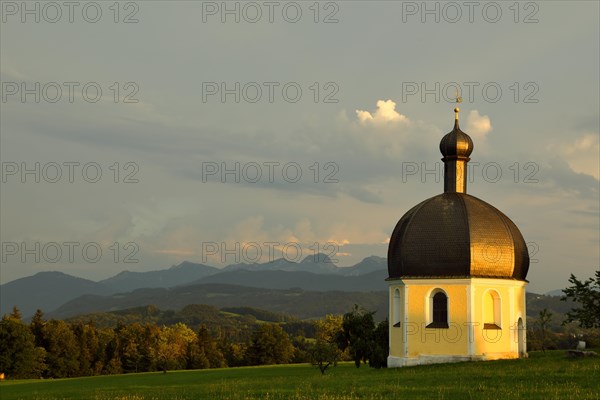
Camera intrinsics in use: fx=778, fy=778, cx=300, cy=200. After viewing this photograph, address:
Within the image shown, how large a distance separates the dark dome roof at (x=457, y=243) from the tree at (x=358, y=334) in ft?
13.3

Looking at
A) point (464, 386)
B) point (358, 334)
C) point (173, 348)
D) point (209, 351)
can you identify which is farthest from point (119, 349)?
point (464, 386)

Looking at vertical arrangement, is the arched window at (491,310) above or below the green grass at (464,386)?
above

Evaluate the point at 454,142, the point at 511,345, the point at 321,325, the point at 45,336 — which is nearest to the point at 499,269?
the point at 511,345

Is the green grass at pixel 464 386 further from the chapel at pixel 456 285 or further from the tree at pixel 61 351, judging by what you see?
the tree at pixel 61 351

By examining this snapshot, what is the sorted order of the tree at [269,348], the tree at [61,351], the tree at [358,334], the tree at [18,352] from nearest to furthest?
the tree at [358,334] < the tree at [18,352] < the tree at [61,351] < the tree at [269,348]

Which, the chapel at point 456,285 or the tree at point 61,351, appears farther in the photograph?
the tree at point 61,351

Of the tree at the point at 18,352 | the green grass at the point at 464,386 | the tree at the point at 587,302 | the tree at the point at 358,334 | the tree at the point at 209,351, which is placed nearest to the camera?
the green grass at the point at 464,386

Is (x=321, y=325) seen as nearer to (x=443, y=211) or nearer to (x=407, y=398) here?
(x=443, y=211)

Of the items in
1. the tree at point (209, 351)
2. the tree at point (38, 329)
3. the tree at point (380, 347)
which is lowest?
the tree at point (209, 351)

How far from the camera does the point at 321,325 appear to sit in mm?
87500

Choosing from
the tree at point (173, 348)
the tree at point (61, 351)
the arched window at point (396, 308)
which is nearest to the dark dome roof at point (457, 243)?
the arched window at point (396, 308)

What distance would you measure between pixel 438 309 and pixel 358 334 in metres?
6.15

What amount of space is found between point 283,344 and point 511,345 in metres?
49.5

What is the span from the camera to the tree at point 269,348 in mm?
87688
